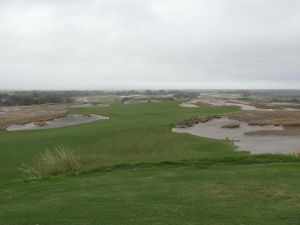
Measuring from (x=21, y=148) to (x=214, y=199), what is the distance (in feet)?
92.6

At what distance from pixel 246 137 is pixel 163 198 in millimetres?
29560

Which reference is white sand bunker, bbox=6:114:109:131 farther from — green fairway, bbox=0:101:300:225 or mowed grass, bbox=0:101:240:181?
green fairway, bbox=0:101:300:225

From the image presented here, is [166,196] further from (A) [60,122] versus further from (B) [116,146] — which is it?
(A) [60,122]

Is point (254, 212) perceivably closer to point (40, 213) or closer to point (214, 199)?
point (214, 199)

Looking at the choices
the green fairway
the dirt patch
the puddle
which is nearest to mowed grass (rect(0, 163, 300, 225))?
the green fairway

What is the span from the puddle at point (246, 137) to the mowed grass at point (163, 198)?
15.0m

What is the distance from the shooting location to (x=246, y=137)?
41.1 meters

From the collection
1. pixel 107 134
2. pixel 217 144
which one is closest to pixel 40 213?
pixel 217 144

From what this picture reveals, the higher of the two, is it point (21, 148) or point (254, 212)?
point (254, 212)

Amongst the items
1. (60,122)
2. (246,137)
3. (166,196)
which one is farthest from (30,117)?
(166,196)

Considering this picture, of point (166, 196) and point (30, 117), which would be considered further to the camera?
point (30, 117)

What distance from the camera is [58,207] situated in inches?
483

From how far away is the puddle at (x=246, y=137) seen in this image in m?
32.9

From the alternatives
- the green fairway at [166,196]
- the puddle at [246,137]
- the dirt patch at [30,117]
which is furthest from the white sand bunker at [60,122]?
the green fairway at [166,196]
